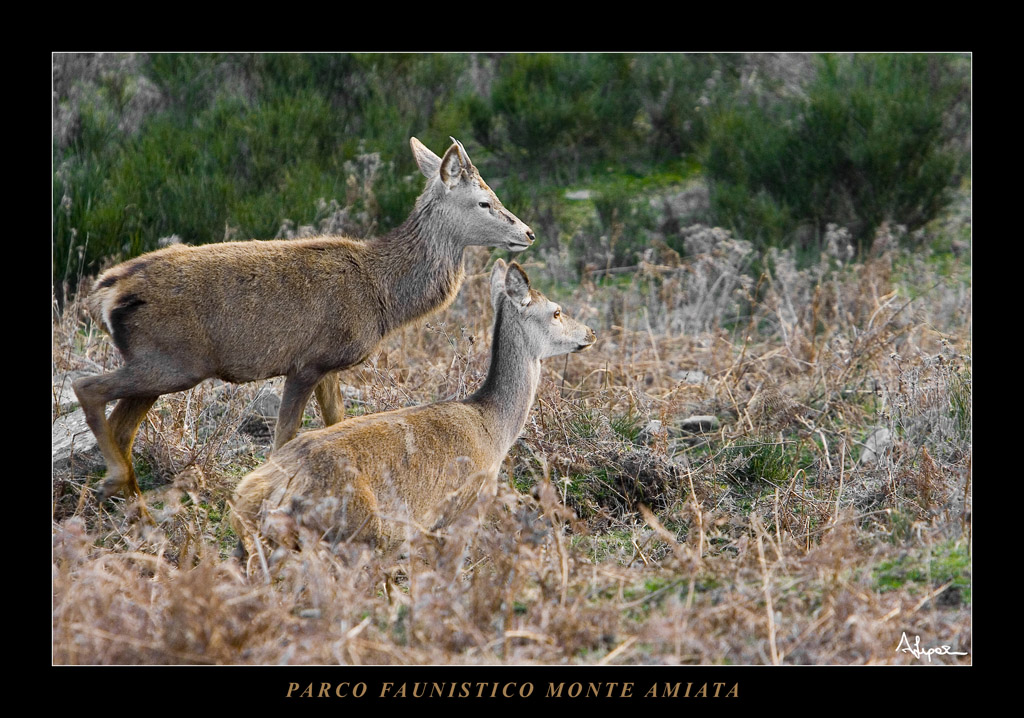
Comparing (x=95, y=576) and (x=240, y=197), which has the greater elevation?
(x=95, y=576)

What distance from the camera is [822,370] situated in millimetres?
8086

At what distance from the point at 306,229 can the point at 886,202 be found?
6.34 metres

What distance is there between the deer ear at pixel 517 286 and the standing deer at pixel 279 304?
75 centimetres

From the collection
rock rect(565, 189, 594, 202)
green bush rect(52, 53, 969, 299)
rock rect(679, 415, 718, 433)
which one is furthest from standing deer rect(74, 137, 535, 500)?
rock rect(565, 189, 594, 202)

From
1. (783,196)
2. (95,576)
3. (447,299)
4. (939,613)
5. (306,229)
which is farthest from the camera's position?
(783,196)

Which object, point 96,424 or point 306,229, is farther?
point 306,229

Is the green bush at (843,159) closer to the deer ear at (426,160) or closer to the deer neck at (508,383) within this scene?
the deer ear at (426,160)

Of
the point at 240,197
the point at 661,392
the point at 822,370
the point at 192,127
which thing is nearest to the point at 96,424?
the point at 661,392

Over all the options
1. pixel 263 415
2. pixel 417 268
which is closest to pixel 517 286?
pixel 417 268

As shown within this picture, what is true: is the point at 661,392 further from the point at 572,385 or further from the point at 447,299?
the point at 447,299

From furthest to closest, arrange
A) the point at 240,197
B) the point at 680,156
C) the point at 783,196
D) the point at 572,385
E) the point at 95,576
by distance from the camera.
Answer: the point at 680,156 → the point at 783,196 → the point at 240,197 → the point at 572,385 → the point at 95,576

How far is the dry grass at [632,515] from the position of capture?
4.25 metres

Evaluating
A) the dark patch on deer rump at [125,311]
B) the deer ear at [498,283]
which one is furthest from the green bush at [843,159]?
the dark patch on deer rump at [125,311]

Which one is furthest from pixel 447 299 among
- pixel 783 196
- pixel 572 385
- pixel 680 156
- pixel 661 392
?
pixel 680 156
